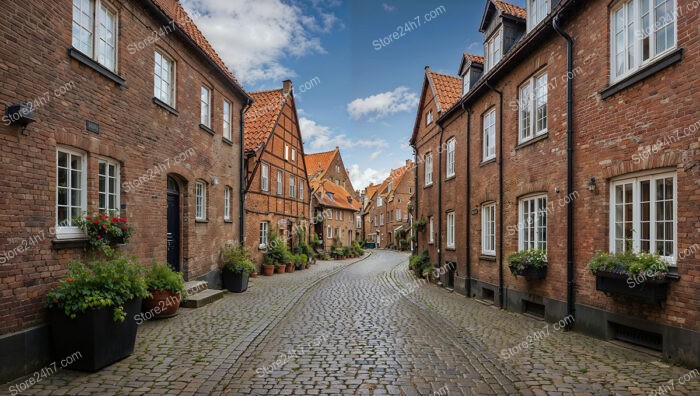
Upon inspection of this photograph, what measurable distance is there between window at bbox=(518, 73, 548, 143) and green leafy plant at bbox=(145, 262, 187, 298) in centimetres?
868

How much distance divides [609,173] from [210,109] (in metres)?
11.2

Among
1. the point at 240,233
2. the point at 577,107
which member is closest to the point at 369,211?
the point at 240,233

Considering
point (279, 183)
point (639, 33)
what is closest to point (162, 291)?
point (639, 33)

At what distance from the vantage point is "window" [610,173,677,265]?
6660mm

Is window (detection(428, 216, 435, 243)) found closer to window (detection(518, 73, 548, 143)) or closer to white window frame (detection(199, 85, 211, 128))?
window (detection(518, 73, 548, 143))

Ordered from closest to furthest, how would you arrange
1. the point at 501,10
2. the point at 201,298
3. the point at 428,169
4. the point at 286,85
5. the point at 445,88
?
1. the point at 201,298
2. the point at 501,10
3. the point at 445,88
4. the point at 428,169
5. the point at 286,85

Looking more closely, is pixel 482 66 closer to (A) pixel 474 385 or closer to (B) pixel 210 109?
(B) pixel 210 109

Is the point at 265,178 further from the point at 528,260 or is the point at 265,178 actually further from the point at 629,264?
the point at 629,264

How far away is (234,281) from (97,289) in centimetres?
780

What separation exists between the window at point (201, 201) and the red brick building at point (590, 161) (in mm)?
8522

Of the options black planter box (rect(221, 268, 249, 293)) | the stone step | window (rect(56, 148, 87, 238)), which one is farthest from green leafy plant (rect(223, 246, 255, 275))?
window (rect(56, 148, 87, 238))

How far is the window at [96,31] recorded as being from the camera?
24.3 feet

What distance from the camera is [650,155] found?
6832 millimetres

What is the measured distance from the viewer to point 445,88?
2003 cm
